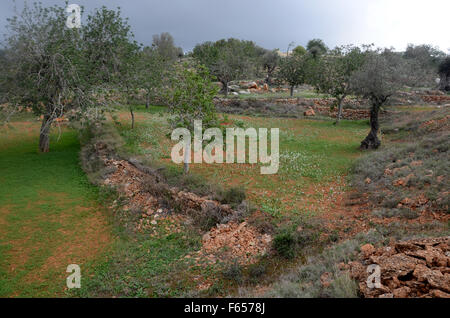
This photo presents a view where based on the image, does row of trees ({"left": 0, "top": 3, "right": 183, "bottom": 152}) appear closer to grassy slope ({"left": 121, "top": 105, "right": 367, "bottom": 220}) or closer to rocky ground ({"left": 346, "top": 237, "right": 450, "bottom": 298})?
grassy slope ({"left": 121, "top": 105, "right": 367, "bottom": 220})

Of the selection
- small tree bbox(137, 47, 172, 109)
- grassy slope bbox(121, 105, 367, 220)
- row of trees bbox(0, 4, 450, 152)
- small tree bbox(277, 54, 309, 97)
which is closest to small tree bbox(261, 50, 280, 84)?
small tree bbox(277, 54, 309, 97)

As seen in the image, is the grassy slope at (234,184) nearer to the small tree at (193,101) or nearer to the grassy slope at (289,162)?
the grassy slope at (289,162)

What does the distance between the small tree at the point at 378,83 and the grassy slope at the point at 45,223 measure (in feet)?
49.4

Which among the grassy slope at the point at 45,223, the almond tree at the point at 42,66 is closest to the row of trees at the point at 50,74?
the almond tree at the point at 42,66

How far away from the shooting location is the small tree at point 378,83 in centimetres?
1703

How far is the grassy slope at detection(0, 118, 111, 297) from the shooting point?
24.6 ft

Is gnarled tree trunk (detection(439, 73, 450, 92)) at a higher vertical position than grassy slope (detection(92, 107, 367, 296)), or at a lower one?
higher

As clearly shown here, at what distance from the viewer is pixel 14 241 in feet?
29.4

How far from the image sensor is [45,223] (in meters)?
10.0

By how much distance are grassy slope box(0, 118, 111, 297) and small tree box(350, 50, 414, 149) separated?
49.4 feet

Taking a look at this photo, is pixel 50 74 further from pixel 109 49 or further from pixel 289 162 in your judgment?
pixel 289 162
